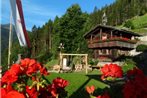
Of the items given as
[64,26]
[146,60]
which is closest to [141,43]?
[146,60]

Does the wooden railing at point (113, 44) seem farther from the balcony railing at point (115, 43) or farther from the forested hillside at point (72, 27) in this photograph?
the forested hillside at point (72, 27)

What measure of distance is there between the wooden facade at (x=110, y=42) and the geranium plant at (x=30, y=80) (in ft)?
142

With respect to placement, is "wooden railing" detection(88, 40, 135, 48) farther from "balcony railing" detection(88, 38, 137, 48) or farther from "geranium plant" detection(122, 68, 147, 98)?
"geranium plant" detection(122, 68, 147, 98)

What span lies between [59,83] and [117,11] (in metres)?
128

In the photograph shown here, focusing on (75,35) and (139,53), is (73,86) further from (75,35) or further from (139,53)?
(75,35)

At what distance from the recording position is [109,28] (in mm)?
53281

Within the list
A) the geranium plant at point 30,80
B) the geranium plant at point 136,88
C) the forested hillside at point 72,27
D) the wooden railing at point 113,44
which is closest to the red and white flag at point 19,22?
the geranium plant at point 30,80

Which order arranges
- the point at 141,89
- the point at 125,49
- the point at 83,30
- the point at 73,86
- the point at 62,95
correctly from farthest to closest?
the point at 83,30
the point at 125,49
the point at 73,86
the point at 62,95
the point at 141,89

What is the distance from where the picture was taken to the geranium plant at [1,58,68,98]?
2.89 metres

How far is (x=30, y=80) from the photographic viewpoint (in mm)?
3229

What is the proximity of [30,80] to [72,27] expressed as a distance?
6615 centimetres

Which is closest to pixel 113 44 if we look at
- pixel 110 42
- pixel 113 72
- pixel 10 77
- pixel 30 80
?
pixel 110 42

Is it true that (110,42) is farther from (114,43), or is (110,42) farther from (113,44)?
(114,43)

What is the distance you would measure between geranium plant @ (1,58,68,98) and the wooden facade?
142 feet
